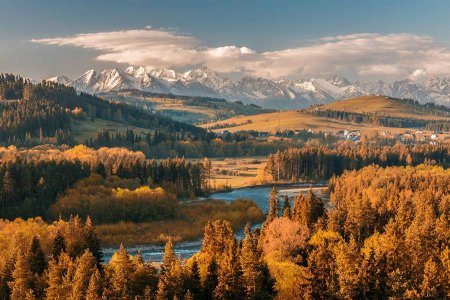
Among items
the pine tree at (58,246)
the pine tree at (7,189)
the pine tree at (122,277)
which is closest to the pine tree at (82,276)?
the pine tree at (122,277)

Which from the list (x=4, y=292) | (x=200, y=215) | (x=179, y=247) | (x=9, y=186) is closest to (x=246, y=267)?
(x=4, y=292)

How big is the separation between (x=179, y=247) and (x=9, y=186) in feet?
194

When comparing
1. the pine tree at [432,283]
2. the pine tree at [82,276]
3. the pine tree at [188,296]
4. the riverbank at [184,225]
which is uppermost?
the pine tree at [82,276]

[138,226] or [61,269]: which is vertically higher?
[61,269]

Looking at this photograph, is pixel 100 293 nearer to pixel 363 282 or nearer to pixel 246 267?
pixel 246 267

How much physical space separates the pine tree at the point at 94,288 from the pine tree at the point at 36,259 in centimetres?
1779

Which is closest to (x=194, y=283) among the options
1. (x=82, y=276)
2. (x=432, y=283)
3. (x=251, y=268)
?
(x=251, y=268)

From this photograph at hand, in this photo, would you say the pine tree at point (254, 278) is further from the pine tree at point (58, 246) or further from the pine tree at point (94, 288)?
the pine tree at point (58, 246)

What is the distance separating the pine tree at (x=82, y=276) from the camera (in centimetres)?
7925

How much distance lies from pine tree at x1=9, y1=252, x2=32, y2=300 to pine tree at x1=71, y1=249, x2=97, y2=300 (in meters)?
8.11

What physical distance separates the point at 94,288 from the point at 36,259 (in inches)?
890

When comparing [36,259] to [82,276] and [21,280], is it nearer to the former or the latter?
[21,280]

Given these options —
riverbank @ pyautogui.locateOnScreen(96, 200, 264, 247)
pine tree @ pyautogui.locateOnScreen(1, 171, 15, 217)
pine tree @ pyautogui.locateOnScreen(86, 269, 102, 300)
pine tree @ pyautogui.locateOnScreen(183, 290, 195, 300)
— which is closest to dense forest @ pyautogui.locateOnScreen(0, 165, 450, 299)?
pine tree @ pyautogui.locateOnScreen(183, 290, 195, 300)

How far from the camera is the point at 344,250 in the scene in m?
95.8
